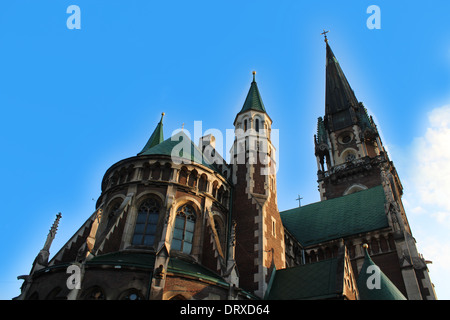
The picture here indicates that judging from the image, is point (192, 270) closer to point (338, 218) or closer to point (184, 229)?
point (184, 229)

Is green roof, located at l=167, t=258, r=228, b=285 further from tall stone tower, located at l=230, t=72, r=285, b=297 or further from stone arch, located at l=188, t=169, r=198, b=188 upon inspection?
stone arch, located at l=188, t=169, r=198, b=188

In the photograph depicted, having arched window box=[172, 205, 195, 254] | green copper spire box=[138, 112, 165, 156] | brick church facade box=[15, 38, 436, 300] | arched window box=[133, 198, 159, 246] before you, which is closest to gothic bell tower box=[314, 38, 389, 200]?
brick church facade box=[15, 38, 436, 300]

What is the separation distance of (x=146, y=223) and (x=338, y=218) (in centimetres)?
1895

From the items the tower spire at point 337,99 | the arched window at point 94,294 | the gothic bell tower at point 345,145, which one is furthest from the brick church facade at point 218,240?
the tower spire at point 337,99

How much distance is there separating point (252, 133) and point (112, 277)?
16.7 meters

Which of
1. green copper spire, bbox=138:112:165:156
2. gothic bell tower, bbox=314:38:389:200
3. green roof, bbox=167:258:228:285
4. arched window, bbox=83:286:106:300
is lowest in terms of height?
arched window, bbox=83:286:106:300

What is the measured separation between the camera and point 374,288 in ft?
66.5

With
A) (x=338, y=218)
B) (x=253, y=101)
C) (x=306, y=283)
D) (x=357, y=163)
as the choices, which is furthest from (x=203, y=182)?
(x=357, y=163)

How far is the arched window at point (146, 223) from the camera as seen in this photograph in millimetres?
21156

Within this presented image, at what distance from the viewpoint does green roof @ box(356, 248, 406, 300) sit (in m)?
19.7

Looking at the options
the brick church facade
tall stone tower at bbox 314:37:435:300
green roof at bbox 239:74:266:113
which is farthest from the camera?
green roof at bbox 239:74:266:113

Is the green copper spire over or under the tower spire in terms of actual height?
under

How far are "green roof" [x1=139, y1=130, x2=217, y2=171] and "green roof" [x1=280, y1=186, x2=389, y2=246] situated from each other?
12.3 metres
